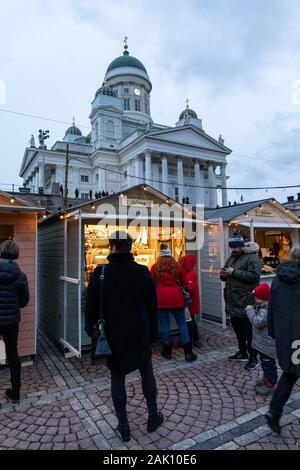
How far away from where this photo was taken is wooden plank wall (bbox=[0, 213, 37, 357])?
5113 mm

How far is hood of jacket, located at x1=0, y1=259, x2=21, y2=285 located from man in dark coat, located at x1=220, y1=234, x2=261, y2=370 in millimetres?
2941

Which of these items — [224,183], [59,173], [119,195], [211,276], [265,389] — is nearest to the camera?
[265,389]

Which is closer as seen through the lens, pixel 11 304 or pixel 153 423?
pixel 153 423

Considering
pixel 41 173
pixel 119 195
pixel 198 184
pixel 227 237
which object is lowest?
pixel 227 237

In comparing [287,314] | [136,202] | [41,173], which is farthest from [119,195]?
[41,173]

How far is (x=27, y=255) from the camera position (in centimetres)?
526

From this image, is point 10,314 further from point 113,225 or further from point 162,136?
point 162,136

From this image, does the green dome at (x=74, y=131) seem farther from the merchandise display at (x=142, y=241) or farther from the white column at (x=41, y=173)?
the merchandise display at (x=142, y=241)

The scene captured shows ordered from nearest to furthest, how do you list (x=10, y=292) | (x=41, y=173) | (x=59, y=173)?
Result: (x=10, y=292)
(x=41, y=173)
(x=59, y=173)

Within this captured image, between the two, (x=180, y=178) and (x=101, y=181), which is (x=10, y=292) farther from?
(x=101, y=181)

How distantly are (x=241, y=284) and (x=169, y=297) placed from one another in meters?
1.17

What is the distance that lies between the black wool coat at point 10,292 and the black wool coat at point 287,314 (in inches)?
118

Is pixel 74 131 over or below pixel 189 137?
over

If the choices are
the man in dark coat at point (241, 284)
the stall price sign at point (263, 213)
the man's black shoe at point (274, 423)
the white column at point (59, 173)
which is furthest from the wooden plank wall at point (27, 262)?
the white column at point (59, 173)
